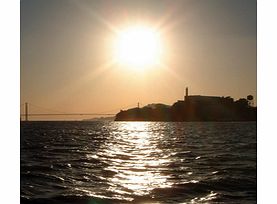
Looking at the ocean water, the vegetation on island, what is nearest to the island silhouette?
the vegetation on island

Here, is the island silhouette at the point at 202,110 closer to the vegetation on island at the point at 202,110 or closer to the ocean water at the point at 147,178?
the vegetation on island at the point at 202,110

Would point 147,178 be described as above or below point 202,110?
below

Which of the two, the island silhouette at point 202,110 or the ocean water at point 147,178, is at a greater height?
the island silhouette at point 202,110

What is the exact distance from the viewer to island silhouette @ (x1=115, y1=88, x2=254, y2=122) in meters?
3.45

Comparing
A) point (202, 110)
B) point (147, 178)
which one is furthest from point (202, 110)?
point (147, 178)

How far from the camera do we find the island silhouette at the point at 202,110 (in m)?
3.45

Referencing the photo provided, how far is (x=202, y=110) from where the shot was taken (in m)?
4.05

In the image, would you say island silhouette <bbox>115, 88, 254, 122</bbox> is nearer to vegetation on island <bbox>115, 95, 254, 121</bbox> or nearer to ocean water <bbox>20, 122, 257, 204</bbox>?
vegetation on island <bbox>115, 95, 254, 121</bbox>

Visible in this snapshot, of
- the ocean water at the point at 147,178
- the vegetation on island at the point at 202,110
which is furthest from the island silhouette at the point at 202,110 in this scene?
the ocean water at the point at 147,178

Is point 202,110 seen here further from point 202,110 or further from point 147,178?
point 147,178
